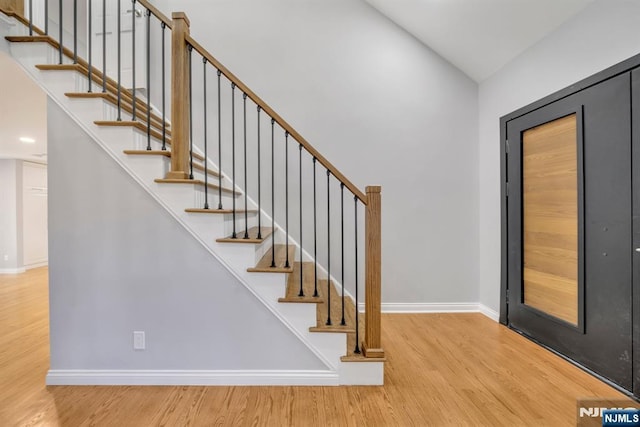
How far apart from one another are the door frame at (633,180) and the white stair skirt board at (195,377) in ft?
6.15

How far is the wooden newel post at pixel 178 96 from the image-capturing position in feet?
6.70

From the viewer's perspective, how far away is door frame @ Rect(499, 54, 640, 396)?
1880mm

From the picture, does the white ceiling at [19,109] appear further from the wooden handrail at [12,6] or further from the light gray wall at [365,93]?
the light gray wall at [365,93]

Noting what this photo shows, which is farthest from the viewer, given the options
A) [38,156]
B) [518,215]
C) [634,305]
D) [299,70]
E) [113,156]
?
[38,156]

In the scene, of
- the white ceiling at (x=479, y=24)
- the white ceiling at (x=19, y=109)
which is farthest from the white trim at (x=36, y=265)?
the white ceiling at (x=479, y=24)

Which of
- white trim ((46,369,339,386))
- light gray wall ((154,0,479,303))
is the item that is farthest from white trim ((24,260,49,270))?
light gray wall ((154,0,479,303))

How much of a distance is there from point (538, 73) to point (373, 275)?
2289 millimetres

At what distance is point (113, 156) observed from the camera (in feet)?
6.66

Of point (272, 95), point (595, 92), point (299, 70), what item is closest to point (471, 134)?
point (595, 92)

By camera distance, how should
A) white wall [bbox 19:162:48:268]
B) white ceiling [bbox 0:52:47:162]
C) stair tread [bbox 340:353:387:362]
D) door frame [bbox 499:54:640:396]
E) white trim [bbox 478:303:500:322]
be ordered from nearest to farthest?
door frame [bbox 499:54:640:396] → stair tread [bbox 340:353:387:362] → white ceiling [bbox 0:52:47:162] → white trim [bbox 478:303:500:322] → white wall [bbox 19:162:48:268]

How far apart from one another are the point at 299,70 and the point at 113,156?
6.95 ft

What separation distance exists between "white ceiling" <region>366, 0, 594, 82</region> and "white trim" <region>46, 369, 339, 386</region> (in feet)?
Result: 10.2

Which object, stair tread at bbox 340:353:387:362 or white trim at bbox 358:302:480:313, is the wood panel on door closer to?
white trim at bbox 358:302:480:313

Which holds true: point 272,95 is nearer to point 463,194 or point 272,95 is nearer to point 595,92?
point 463,194
